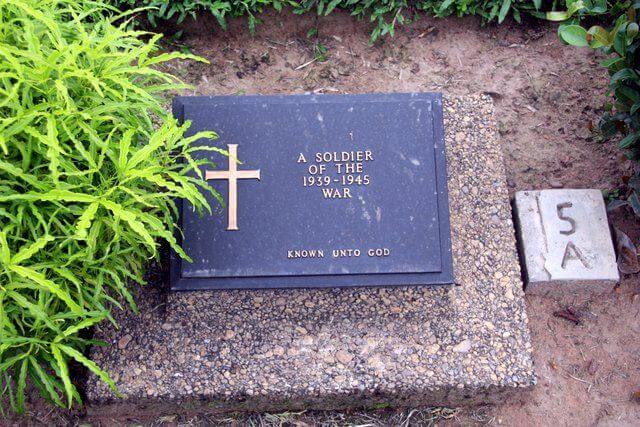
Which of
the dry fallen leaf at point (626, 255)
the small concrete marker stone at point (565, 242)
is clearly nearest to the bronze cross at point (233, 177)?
the small concrete marker stone at point (565, 242)

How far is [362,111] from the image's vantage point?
2.99 meters

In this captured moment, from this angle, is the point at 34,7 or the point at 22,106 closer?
the point at 22,106

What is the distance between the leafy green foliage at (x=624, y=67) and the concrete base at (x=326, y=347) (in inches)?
34.4

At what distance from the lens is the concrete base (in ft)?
9.41

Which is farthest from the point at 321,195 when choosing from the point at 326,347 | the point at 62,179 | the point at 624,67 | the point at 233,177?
the point at 624,67

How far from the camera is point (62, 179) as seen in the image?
2.44 m

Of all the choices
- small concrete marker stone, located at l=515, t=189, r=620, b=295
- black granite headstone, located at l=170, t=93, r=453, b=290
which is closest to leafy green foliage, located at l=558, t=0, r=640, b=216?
small concrete marker stone, located at l=515, t=189, r=620, b=295

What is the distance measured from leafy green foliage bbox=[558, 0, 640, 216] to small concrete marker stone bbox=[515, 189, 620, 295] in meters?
0.18

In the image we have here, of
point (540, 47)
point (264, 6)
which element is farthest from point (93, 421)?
point (540, 47)

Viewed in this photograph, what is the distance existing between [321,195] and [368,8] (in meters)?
1.61

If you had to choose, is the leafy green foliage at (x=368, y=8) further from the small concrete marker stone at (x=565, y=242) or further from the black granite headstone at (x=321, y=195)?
the small concrete marker stone at (x=565, y=242)

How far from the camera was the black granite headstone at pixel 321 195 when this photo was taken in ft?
9.26

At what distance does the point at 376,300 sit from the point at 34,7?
1.86 metres

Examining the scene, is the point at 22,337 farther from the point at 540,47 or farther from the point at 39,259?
the point at 540,47
